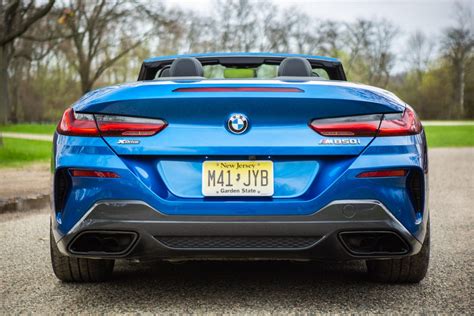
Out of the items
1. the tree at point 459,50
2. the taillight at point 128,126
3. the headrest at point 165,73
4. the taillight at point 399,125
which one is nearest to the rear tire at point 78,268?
the taillight at point 128,126

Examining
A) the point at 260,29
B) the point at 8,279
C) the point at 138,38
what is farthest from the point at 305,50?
the point at 8,279

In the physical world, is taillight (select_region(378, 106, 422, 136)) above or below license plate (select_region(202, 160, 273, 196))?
above

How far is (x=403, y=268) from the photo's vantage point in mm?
3988

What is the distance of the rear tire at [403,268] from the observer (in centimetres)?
390

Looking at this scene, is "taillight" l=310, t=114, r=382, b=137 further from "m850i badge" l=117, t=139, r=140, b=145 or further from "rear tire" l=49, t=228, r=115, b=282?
"rear tire" l=49, t=228, r=115, b=282

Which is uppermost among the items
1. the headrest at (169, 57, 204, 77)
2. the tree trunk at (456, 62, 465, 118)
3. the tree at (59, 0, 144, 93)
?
the headrest at (169, 57, 204, 77)

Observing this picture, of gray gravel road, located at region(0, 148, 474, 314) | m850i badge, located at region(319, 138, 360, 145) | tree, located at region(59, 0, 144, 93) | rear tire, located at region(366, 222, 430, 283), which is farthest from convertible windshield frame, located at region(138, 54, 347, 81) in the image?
tree, located at region(59, 0, 144, 93)

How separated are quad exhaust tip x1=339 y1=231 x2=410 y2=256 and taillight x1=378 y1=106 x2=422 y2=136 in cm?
49

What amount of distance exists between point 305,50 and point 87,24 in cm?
2766

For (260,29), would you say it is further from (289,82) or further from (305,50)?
(289,82)

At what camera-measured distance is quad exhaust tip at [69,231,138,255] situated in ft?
11.3

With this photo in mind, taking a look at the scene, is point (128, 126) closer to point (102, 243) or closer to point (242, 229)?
point (102, 243)

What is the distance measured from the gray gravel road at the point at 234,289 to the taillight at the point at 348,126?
89cm

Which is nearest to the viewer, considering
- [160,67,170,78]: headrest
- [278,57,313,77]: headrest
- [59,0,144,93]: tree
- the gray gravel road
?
the gray gravel road
